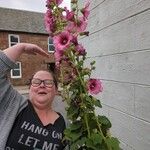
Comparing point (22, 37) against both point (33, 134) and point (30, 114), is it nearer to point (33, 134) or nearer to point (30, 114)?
point (30, 114)

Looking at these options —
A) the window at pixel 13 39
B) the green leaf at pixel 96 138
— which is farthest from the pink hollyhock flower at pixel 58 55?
the window at pixel 13 39

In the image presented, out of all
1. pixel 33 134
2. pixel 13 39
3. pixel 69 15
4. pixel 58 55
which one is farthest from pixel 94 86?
pixel 13 39

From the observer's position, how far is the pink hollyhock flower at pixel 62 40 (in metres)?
1.62

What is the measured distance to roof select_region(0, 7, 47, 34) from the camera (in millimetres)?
27250

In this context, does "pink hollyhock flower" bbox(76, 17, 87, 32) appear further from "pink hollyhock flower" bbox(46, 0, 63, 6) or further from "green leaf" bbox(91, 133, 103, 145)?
"green leaf" bbox(91, 133, 103, 145)

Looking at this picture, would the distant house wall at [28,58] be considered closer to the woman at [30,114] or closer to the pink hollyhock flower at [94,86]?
the woman at [30,114]

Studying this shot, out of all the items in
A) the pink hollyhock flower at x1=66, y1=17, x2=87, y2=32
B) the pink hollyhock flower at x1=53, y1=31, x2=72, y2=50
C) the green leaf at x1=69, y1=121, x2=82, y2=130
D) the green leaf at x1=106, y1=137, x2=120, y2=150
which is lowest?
the green leaf at x1=106, y1=137, x2=120, y2=150

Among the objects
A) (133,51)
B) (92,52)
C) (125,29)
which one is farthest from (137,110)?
(92,52)

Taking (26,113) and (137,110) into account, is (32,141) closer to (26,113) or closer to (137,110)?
(26,113)

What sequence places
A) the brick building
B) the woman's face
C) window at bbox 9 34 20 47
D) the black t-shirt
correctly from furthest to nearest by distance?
window at bbox 9 34 20 47
the brick building
the woman's face
the black t-shirt

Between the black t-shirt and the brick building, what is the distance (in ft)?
76.3

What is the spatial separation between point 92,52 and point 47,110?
95 centimetres

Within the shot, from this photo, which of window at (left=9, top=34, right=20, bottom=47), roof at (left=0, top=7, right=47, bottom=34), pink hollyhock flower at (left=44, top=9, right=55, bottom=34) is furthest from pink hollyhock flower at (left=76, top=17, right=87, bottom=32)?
window at (left=9, top=34, right=20, bottom=47)

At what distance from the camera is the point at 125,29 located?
247 centimetres
